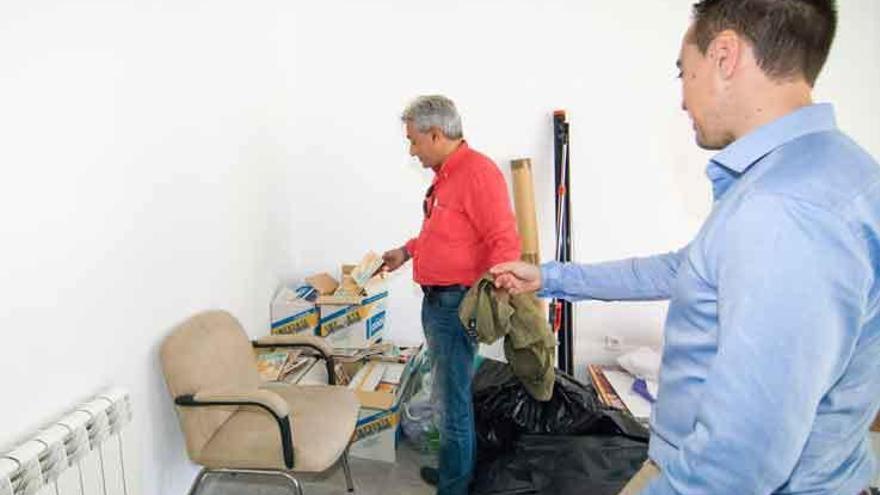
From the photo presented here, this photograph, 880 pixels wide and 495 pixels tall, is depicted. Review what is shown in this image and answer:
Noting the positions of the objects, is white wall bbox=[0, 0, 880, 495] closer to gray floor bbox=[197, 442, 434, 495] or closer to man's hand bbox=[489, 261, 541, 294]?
gray floor bbox=[197, 442, 434, 495]

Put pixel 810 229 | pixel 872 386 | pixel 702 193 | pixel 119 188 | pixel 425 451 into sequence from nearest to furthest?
1. pixel 810 229
2. pixel 872 386
3. pixel 119 188
4. pixel 425 451
5. pixel 702 193

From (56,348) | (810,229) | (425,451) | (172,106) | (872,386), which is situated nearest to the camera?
(810,229)

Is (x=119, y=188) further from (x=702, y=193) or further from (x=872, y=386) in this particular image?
(x=702, y=193)

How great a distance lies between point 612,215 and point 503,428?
130cm

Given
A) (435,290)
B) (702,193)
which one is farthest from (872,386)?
(702,193)

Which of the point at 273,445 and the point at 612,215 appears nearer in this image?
the point at 273,445

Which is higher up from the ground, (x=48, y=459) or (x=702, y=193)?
(x=702, y=193)

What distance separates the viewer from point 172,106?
1823 mm

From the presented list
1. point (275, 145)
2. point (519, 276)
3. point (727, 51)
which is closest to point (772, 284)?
point (727, 51)

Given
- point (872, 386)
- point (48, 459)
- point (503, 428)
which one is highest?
point (872, 386)

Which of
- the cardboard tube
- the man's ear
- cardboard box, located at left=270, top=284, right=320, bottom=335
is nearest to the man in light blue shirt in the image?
the man's ear

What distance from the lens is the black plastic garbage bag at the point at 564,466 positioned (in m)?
1.64

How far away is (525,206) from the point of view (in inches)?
104

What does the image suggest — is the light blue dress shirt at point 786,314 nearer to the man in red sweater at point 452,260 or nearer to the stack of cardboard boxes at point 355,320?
the man in red sweater at point 452,260
